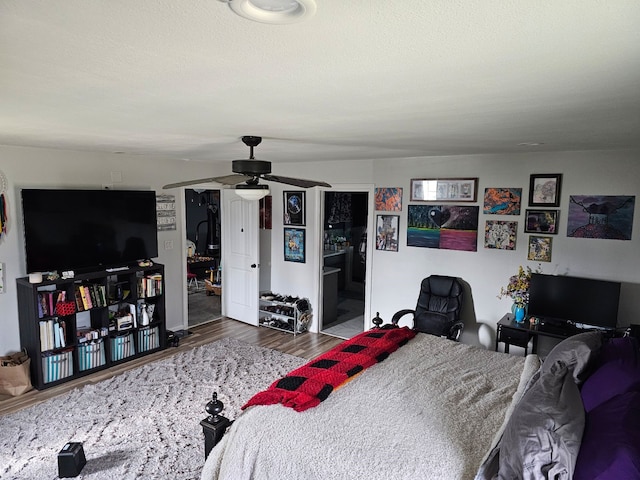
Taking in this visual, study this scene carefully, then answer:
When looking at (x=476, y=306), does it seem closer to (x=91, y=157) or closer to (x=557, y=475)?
(x=557, y=475)

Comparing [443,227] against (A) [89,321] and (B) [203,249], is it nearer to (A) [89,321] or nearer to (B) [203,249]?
(A) [89,321]

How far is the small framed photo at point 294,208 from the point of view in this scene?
247 inches

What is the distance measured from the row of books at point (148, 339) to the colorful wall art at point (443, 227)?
3.41 meters

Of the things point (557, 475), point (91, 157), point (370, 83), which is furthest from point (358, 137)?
point (91, 157)

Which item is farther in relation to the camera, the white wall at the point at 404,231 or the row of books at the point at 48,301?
the row of books at the point at 48,301

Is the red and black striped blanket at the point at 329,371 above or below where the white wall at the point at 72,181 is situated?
below

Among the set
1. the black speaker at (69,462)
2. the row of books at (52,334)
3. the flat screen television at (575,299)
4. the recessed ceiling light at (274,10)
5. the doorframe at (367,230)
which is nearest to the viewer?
the recessed ceiling light at (274,10)

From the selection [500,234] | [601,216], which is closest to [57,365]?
[500,234]

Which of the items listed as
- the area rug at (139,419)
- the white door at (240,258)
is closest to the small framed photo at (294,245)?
the white door at (240,258)

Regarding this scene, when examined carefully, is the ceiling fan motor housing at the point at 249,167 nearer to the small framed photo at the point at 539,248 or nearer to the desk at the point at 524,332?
the desk at the point at 524,332

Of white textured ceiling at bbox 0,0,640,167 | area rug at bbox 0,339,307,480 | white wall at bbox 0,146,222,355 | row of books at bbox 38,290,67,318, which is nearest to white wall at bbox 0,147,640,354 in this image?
white wall at bbox 0,146,222,355

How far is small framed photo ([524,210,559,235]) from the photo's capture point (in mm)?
4445

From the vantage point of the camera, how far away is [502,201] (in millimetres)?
4727

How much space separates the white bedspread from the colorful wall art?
2.06 meters
